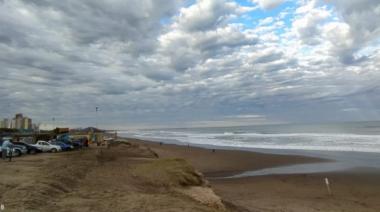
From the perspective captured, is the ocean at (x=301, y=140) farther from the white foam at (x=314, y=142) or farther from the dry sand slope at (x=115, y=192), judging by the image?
the dry sand slope at (x=115, y=192)

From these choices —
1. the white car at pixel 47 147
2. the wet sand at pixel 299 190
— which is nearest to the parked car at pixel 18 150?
the white car at pixel 47 147

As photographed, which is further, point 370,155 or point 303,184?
point 370,155

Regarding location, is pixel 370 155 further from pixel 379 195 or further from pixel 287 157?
pixel 379 195

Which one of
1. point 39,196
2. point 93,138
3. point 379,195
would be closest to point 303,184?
point 379,195

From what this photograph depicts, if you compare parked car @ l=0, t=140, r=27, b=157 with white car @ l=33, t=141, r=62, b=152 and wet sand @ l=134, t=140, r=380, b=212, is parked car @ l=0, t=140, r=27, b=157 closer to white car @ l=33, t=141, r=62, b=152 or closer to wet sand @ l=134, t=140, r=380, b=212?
white car @ l=33, t=141, r=62, b=152

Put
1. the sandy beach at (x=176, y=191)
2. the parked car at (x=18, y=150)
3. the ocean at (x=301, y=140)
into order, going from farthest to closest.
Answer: the ocean at (x=301, y=140)
the parked car at (x=18, y=150)
the sandy beach at (x=176, y=191)

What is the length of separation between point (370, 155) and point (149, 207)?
2868 centimetres

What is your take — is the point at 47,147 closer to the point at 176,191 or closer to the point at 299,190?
the point at 299,190

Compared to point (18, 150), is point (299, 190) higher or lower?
lower

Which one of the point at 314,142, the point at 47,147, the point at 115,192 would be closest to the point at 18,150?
the point at 47,147

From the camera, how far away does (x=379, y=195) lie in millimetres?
17172

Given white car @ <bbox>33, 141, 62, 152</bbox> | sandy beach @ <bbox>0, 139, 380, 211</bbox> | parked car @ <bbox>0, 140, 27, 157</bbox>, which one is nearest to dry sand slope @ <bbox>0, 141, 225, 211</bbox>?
sandy beach @ <bbox>0, 139, 380, 211</bbox>

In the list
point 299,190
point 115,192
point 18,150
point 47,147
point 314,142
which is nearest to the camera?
point 115,192

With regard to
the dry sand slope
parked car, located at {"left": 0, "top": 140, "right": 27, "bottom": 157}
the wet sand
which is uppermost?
parked car, located at {"left": 0, "top": 140, "right": 27, "bottom": 157}
